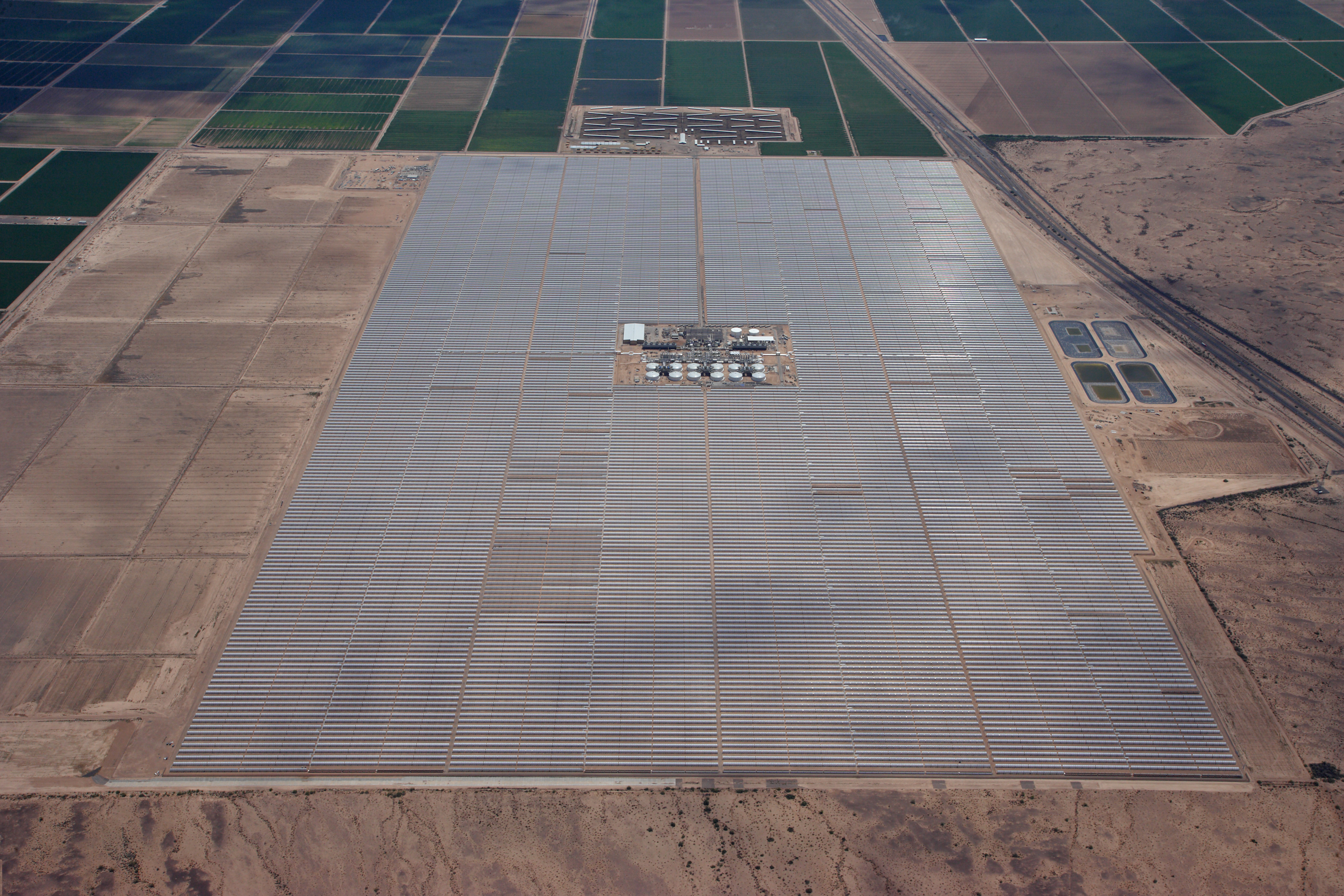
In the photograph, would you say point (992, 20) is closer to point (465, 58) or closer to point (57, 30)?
point (465, 58)

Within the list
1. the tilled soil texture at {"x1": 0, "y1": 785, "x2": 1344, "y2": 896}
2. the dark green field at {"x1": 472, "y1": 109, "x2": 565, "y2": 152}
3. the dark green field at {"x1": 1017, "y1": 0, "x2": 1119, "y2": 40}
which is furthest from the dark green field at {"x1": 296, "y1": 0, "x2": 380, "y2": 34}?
the tilled soil texture at {"x1": 0, "y1": 785, "x2": 1344, "y2": 896}

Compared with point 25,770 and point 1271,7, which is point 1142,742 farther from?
point 1271,7

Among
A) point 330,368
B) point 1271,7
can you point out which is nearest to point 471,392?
point 330,368

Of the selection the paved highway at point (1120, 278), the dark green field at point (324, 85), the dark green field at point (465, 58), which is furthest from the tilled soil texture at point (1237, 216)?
the dark green field at point (324, 85)

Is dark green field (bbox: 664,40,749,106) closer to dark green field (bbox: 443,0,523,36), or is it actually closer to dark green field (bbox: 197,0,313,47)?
dark green field (bbox: 443,0,523,36)


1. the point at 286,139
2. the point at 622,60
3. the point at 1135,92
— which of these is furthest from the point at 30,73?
the point at 1135,92

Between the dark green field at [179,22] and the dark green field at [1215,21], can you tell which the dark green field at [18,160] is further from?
the dark green field at [1215,21]
